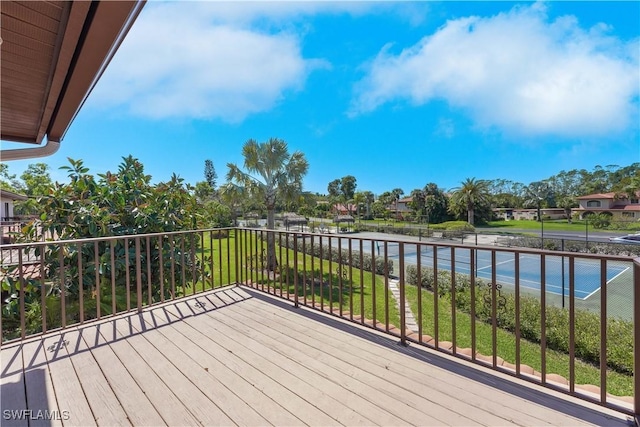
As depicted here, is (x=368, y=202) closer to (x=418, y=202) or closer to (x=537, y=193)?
Result: (x=418, y=202)

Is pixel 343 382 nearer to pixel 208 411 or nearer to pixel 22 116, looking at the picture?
pixel 208 411

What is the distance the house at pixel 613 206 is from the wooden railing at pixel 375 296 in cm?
3371

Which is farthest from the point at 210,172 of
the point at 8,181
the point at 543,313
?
the point at 543,313

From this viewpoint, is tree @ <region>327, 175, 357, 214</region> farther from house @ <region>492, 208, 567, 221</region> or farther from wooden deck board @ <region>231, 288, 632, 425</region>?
wooden deck board @ <region>231, 288, 632, 425</region>

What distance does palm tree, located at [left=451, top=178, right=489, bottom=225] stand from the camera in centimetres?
3309

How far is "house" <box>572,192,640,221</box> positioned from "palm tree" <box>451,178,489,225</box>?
14982mm

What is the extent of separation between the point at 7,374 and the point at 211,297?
1.71 metres

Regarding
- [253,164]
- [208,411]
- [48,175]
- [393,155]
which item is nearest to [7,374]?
[208,411]

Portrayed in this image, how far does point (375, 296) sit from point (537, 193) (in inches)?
2393

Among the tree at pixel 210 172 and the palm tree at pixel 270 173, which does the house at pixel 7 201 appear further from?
the tree at pixel 210 172

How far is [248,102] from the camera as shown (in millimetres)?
13641

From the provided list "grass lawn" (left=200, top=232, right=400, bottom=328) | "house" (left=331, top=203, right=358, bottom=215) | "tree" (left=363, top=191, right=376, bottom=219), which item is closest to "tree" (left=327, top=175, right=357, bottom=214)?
"house" (left=331, top=203, right=358, bottom=215)

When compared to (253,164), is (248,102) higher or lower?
higher

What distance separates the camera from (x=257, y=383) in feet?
5.56
